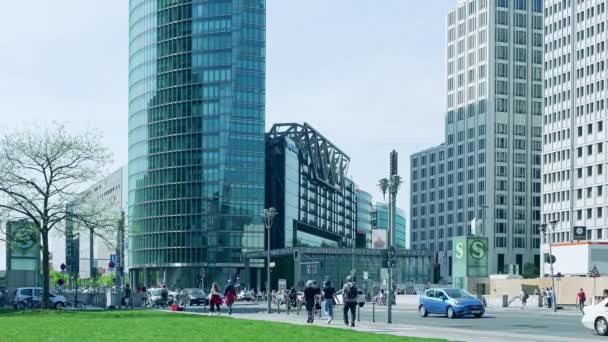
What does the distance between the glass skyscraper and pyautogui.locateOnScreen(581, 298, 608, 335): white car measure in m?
127

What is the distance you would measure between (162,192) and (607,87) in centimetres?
7312

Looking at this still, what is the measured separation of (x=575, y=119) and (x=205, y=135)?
61.3 metres

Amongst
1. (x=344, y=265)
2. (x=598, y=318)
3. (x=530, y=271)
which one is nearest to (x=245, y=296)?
(x=344, y=265)

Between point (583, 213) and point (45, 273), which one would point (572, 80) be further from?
point (45, 273)

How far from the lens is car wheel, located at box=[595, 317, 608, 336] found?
3616 cm

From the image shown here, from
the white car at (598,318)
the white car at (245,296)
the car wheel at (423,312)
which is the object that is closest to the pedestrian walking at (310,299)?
the white car at (598,318)

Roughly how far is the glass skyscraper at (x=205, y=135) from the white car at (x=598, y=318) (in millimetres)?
127293

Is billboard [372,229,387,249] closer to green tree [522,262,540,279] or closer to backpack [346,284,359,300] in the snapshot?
backpack [346,284,359,300]

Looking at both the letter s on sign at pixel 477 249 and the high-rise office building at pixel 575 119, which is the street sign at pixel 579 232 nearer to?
the high-rise office building at pixel 575 119

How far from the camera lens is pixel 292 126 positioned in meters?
179

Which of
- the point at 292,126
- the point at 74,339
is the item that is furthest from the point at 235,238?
the point at 74,339

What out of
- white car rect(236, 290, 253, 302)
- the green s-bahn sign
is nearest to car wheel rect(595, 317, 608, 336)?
the green s-bahn sign

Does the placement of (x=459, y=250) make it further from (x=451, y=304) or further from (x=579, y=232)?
(x=451, y=304)

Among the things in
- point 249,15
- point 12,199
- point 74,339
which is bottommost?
point 74,339
